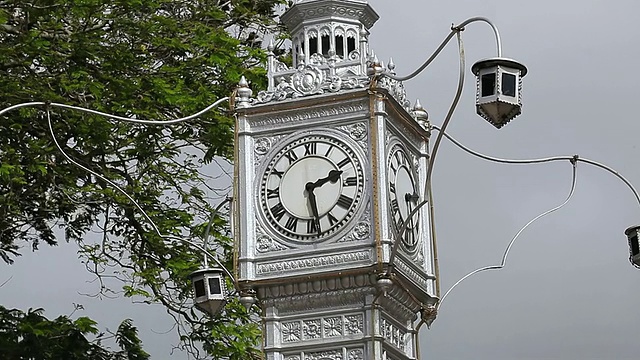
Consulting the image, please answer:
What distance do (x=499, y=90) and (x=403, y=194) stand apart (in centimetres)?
165

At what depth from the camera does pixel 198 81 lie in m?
20.4

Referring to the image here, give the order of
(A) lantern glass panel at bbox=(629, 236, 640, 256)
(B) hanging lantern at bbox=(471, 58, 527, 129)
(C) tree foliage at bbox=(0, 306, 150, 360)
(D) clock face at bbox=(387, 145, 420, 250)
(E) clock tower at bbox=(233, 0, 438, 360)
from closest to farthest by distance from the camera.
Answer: (B) hanging lantern at bbox=(471, 58, 527, 129)
(E) clock tower at bbox=(233, 0, 438, 360)
(D) clock face at bbox=(387, 145, 420, 250)
(A) lantern glass panel at bbox=(629, 236, 640, 256)
(C) tree foliage at bbox=(0, 306, 150, 360)

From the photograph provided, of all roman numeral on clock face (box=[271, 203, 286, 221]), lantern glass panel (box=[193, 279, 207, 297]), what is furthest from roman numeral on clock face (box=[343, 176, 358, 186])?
lantern glass panel (box=[193, 279, 207, 297])

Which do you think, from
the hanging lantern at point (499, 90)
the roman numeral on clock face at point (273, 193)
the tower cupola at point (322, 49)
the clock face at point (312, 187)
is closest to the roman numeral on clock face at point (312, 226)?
the clock face at point (312, 187)

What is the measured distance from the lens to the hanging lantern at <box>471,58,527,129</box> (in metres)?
11.9

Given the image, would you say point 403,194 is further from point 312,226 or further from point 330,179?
point 312,226

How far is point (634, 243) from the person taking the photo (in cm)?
1344

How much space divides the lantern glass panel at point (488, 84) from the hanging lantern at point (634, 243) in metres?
2.16

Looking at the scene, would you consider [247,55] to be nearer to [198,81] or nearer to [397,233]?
[198,81]

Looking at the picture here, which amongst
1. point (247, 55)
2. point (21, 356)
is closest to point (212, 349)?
→ point (21, 356)

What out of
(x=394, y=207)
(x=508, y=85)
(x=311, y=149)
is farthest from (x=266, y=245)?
(x=508, y=85)

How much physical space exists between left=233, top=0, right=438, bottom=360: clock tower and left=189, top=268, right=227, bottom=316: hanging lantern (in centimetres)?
33

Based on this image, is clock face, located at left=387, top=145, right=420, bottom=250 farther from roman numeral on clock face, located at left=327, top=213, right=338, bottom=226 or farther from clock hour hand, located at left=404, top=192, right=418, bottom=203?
roman numeral on clock face, located at left=327, top=213, right=338, bottom=226

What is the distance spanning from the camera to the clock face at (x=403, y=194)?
12945 millimetres
